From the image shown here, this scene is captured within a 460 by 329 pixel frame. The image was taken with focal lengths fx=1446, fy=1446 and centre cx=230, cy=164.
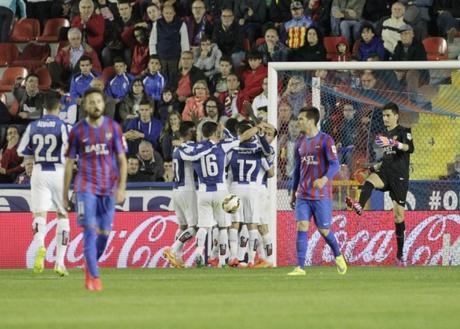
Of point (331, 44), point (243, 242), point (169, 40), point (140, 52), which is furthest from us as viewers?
point (140, 52)

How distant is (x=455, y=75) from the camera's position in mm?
22344

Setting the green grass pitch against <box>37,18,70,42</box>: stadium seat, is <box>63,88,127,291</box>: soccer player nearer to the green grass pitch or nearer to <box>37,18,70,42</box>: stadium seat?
the green grass pitch

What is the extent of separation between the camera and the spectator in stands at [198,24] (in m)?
26.9

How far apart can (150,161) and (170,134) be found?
0.84m

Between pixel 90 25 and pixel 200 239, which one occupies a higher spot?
pixel 90 25

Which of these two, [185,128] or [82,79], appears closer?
[185,128]

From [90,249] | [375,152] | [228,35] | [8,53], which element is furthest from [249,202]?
[8,53]

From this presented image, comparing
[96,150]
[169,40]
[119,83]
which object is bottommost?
[96,150]

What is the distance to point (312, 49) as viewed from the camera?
83.3ft

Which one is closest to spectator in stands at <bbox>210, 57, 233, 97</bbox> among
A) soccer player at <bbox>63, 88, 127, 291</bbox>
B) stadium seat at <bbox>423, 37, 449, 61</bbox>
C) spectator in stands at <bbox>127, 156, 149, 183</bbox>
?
spectator in stands at <bbox>127, 156, 149, 183</bbox>

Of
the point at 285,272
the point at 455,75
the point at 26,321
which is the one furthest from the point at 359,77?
the point at 26,321

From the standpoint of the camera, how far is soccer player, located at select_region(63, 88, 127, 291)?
14.3m

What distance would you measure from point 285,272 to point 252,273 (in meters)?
0.52

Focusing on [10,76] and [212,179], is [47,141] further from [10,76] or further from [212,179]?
[10,76]
